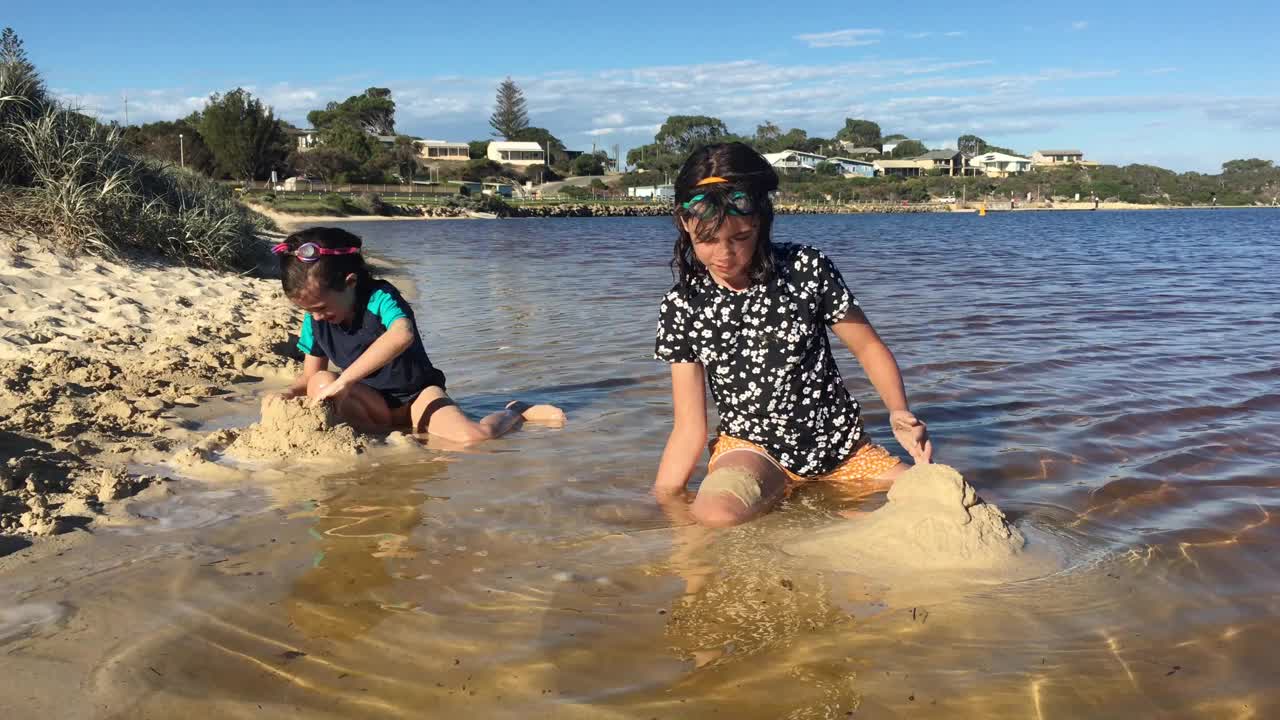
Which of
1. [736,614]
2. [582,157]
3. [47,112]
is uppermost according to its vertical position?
[582,157]

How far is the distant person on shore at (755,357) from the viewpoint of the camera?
3.02 m

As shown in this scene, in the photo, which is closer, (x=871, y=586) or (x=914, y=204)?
(x=871, y=586)

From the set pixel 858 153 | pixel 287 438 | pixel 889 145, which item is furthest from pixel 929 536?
pixel 889 145

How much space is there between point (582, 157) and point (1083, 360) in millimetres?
108808

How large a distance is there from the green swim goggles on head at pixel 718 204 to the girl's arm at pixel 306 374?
2250mm

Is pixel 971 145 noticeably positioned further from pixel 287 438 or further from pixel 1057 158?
pixel 287 438

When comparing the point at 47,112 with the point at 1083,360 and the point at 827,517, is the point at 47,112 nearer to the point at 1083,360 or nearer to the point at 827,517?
the point at 827,517

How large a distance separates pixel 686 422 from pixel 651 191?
88.9 m

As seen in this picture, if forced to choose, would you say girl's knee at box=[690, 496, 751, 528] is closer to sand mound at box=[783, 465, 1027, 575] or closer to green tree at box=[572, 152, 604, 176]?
sand mound at box=[783, 465, 1027, 575]

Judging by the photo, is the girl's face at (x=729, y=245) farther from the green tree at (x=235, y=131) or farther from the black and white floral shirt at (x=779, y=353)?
the green tree at (x=235, y=131)

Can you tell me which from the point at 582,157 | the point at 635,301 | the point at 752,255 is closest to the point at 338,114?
the point at 582,157

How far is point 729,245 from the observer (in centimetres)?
308

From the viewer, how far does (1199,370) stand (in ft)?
19.7

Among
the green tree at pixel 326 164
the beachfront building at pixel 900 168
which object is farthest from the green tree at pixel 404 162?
the beachfront building at pixel 900 168
